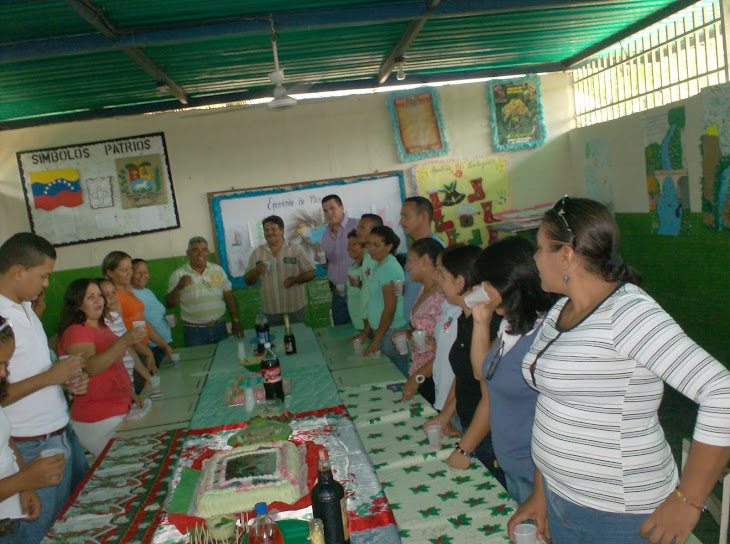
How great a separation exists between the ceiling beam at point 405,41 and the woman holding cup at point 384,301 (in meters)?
1.70

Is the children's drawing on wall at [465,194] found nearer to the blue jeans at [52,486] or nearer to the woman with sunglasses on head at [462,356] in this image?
the woman with sunglasses on head at [462,356]

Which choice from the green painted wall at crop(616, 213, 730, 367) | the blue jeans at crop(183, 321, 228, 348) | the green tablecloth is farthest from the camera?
the blue jeans at crop(183, 321, 228, 348)

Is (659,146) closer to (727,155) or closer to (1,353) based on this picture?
(727,155)

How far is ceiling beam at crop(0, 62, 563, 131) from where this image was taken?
6.93 metres

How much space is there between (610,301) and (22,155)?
278 inches

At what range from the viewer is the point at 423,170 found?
24.3 ft

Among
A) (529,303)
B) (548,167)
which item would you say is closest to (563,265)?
(529,303)

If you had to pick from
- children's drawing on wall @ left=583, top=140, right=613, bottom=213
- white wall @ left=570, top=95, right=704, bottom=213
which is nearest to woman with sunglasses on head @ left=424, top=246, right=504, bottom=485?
white wall @ left=570, top=95, right=704, bottom=213

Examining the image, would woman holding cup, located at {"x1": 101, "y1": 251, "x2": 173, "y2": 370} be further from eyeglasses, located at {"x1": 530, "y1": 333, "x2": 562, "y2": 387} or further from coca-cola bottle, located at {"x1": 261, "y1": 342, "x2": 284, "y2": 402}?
eyeglasses, located at {"x1": 530, "y1": 333, "x2": 562, "y2": 387}

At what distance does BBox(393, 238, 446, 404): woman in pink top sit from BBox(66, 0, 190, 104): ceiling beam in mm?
2469

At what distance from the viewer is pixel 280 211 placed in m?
7.25

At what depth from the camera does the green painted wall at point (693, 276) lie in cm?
496

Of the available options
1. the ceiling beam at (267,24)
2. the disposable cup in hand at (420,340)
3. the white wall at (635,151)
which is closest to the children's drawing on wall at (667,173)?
the white wall at (635,151)

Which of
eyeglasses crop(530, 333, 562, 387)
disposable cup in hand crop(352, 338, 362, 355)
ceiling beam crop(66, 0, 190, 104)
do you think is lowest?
disposable cup in hand crop(352, 338, 362, 355)
